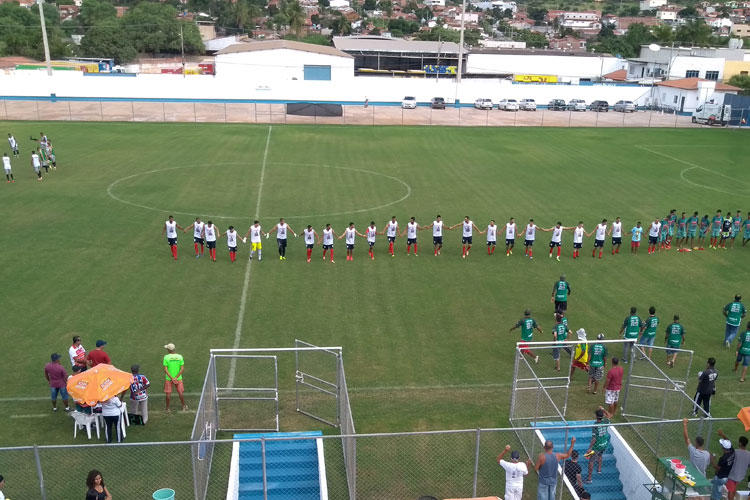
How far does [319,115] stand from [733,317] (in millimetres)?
47091

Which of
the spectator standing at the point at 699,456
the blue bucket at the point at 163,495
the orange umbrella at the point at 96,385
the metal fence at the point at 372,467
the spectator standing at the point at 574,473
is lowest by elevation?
the metal fence at the point at 372,467

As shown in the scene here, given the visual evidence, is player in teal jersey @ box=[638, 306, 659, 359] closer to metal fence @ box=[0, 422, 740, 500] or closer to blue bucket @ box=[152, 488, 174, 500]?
metal fence @ box=[0, 422, 740, 500]

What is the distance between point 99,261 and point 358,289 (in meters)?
9.12

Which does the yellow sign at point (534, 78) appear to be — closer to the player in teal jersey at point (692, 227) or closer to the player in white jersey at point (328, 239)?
the player in teal jersey at point (692, 227)

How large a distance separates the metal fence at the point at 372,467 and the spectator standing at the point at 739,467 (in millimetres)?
675

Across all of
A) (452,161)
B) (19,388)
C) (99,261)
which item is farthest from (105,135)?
(19,388)

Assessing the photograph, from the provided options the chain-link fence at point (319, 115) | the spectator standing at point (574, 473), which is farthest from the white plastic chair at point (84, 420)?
the chain-link fence at point (319, 115)

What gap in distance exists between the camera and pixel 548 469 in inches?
426

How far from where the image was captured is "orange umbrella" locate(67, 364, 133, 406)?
39.2 ft

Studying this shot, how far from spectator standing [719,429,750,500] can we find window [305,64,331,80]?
71408 mm

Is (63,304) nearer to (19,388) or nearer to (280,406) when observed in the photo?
(19,388)

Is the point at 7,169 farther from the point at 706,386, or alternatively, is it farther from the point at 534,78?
the point at 534,78

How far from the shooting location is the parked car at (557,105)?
7500 cm

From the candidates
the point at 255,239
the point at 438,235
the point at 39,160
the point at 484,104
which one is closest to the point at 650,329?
the point at 438,235
